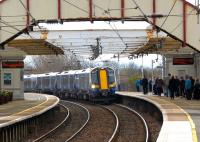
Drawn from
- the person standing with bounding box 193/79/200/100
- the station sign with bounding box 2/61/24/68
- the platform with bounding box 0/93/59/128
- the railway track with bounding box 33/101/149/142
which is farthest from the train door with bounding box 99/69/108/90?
the person standing with bounding box 193/79/200/100

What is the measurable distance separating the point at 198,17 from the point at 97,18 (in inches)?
197

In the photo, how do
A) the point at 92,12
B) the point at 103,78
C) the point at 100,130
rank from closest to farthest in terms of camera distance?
the point at 92,12
the point at 100,130
the point at 103,78

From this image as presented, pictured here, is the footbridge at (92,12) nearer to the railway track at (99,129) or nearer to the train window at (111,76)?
the railway track at (99,129)

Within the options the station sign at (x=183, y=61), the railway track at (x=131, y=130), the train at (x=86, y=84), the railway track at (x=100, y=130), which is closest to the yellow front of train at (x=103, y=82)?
the train at (x=86, y=84)

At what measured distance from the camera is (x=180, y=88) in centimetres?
4156

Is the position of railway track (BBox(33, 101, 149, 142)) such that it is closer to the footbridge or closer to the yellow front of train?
the footbridge

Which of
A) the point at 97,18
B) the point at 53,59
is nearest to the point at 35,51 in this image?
the point at 97,18

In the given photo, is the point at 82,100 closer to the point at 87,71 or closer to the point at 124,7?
the point at 87,71

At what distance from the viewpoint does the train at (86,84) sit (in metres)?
51.9

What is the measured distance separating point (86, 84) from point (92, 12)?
2615 centimetres

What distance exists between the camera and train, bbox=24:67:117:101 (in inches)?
2042

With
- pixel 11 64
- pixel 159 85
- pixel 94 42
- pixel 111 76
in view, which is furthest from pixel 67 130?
pixel 111 76

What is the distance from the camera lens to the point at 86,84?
5369 cm

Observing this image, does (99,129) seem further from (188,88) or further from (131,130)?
(188,88)
